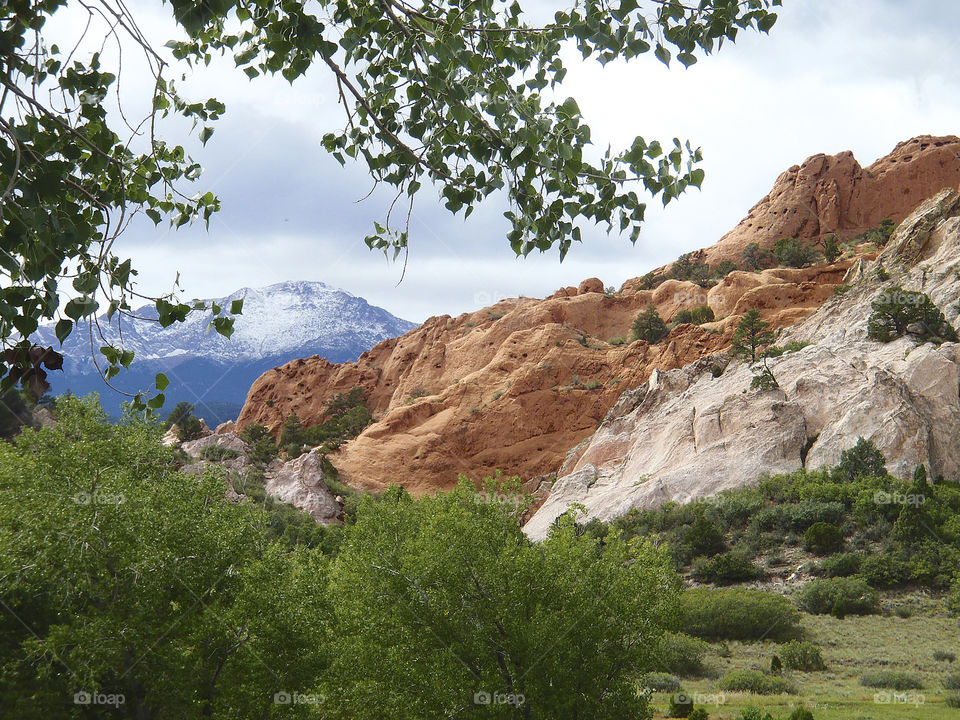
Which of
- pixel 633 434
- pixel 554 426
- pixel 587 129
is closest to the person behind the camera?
pixel 587 129

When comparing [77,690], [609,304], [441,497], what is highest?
[609,304]

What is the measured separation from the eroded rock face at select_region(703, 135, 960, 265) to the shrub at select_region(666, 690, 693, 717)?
70721 mm

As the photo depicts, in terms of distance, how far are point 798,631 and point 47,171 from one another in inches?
1068

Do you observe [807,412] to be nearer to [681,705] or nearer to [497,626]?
[681,705]

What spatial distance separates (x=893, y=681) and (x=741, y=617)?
265 inches

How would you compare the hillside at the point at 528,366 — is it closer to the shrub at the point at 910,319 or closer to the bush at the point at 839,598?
the shrub at the point at 910,319

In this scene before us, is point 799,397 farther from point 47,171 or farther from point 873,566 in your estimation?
point 47,171

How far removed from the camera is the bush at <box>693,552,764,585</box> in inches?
1175

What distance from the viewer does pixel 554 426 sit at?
181ft

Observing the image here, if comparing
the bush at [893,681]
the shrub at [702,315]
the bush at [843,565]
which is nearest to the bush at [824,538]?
the bush at [843,565]

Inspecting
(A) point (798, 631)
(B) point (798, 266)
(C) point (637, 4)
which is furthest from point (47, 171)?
(B) point (798, 266)

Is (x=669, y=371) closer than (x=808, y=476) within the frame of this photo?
No

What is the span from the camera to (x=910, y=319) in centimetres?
3809

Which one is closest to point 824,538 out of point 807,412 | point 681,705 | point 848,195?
point 807,412
